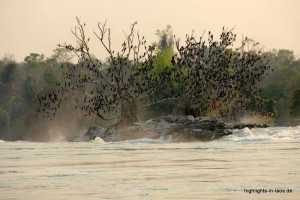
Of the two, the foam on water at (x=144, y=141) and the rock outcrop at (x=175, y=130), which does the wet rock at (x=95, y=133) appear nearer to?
the rock outcrop at (x=175, y=130)

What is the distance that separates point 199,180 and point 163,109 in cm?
4551

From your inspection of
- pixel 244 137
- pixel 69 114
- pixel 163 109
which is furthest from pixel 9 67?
pixel 244 137

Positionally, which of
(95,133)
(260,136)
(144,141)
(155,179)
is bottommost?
(155,179)

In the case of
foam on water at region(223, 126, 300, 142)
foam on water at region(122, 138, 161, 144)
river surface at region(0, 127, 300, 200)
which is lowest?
river surface at region(0, 127, 300, 200)

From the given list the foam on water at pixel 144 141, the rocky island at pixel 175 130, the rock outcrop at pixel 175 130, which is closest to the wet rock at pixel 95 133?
the rocky island at pixel 175 130

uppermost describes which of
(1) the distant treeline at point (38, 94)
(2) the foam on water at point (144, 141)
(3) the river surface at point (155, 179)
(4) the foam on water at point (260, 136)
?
(1) the distant treeline at point (38, 94)

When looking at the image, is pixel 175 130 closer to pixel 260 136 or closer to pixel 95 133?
pixel 260 136

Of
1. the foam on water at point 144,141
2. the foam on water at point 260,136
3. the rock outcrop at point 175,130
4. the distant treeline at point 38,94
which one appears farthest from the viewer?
the distant treeline at point 38,94

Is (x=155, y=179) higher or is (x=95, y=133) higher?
(x=95, y=133)

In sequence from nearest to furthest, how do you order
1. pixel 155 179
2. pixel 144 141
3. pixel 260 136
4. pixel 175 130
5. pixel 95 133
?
pixel 155 179, pixel 260 136, pixel 144 141, pixel 175 130, pixel 95 133

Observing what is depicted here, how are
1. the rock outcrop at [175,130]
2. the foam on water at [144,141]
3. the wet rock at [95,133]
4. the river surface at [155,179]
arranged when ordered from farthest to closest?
the wet rock at [95,133], the rock outcrop at [175,130], the foam on water at [144,141], the river surface at [155,179]

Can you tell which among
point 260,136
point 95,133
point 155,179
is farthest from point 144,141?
point 155,179

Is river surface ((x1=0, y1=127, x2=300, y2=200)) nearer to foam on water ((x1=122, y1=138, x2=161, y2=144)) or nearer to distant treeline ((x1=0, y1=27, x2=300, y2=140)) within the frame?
foam on water ((x1=122, y1=138, x2=161, y2=144))

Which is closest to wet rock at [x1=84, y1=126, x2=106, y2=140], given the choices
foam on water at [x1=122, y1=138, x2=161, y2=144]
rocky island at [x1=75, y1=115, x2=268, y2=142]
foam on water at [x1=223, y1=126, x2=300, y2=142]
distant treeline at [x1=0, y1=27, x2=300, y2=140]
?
rocky island at [x1=75, y1=115, x2=268, y2=142]
